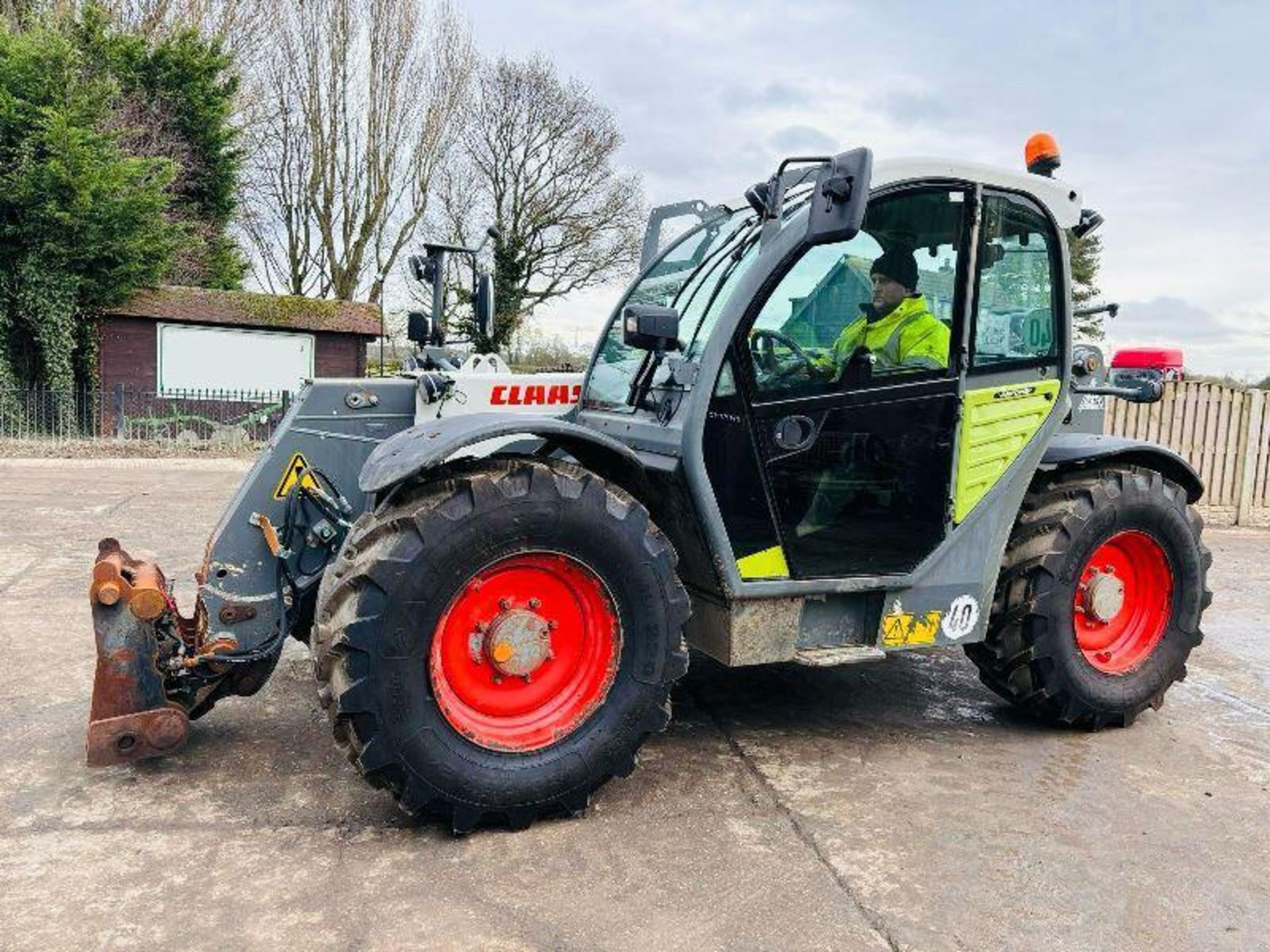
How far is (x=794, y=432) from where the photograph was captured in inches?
142

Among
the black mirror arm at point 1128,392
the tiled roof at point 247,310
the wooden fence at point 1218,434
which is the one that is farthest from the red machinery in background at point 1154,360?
the tiled roof at point 247,310

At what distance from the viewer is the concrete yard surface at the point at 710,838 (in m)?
2.66

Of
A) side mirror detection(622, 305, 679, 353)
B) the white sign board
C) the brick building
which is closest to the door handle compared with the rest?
side mirror detection(622, 305, 679, 353)

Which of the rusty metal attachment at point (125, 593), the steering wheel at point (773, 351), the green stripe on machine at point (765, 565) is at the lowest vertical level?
the rusty metal attachment at point (125, 593)

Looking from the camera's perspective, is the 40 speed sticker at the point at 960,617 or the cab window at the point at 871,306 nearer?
the cab window at the point at 871,306

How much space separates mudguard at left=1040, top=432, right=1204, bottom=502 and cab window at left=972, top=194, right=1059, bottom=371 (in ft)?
1.35

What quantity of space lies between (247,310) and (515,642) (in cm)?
1687

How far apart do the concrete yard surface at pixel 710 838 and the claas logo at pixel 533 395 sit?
144 centimetres

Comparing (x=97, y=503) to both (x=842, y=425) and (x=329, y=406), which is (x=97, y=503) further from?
(x=842, y=425)

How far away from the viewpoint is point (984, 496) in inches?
158

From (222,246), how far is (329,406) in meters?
19.6

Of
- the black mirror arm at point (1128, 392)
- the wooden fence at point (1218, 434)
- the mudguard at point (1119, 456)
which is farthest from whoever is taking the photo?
the wooden fence at point (1218, 434)

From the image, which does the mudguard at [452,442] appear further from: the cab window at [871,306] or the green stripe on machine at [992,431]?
the green stripe on machine at [992,431]

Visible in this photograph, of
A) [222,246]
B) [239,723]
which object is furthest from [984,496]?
[222,246]
